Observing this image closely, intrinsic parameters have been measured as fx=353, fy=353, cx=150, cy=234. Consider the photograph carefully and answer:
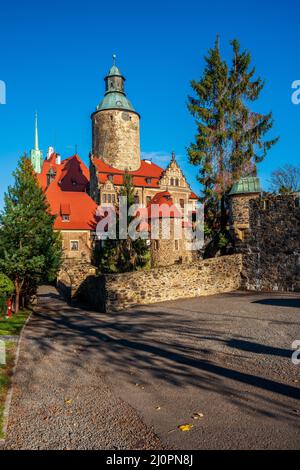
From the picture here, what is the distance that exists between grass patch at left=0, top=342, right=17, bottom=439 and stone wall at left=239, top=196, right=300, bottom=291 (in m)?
14.2

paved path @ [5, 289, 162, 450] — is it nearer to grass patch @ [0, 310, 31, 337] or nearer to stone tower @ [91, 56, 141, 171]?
grass patch @ [0, 310, 31, 337]

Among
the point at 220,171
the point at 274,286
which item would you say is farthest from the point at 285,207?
the point at 220,171

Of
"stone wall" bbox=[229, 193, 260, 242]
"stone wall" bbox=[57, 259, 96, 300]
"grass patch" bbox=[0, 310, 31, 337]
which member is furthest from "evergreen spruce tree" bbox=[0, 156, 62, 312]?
"stone wall" bbox=[229, 193, 260, 242]

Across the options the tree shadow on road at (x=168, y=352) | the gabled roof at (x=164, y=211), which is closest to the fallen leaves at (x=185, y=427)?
the tree shadow on road at (x=168, y=352)

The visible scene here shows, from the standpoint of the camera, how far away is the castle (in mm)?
41312

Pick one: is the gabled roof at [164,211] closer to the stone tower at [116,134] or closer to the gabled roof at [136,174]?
the gabled roof at [136,174]

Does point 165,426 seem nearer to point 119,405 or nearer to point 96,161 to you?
point 119,405

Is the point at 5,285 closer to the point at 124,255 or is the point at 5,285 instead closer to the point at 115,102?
the point at 124,255

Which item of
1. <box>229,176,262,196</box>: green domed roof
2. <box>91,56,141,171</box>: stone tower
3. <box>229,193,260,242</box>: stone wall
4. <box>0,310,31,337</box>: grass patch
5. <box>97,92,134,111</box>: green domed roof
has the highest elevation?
<box>97,92,134,111</box>: green domed roof

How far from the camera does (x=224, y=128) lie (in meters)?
24.7

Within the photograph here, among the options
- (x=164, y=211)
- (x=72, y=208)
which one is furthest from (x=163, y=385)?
(x=72, y=208)

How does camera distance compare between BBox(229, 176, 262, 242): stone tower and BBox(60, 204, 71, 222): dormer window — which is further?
BBox(60, 204, 71, 222): dormer window

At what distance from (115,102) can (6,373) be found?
49.7 metres

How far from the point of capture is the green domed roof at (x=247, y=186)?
20859 millimetres
